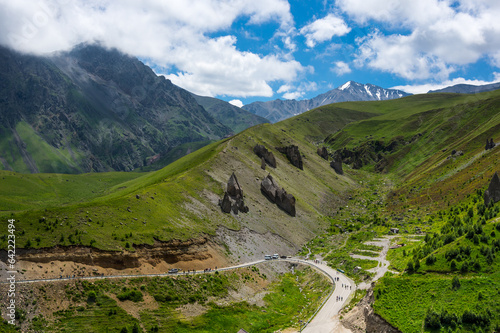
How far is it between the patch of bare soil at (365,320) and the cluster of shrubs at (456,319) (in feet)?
14.1

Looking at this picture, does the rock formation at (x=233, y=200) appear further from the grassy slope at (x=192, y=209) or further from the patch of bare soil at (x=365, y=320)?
the patch of bare soil at (x=365, y=320)

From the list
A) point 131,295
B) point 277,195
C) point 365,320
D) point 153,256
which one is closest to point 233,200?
point 277,195

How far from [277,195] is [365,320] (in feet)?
233

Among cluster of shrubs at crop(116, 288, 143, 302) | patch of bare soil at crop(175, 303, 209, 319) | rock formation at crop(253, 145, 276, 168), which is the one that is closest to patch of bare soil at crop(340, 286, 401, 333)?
patch of bare soil at crop(175, 303, 209, 319)

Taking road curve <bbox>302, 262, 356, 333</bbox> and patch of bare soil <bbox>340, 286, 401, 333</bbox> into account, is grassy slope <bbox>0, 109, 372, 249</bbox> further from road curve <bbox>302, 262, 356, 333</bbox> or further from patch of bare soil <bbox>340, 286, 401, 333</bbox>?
patch of bare soil <bbox>340, 286, 401, 333</bbox>

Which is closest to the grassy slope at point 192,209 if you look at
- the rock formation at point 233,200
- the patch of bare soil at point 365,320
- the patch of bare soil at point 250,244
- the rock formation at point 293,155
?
the rock formation at point 233,200

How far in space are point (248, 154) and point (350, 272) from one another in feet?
258

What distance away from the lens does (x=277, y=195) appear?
116625 mm

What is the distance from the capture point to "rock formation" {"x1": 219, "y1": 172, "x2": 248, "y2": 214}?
9462cm

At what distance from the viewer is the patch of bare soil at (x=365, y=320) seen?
42969 millimetres

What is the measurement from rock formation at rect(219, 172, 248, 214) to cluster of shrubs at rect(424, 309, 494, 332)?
2458 inches

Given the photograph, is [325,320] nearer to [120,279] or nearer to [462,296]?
[462,296]

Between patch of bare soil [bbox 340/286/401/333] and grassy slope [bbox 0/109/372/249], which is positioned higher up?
grassy slope [bbox 0/109/372/249]

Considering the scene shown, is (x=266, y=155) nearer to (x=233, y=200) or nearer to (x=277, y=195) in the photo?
(x=277, y=195)
